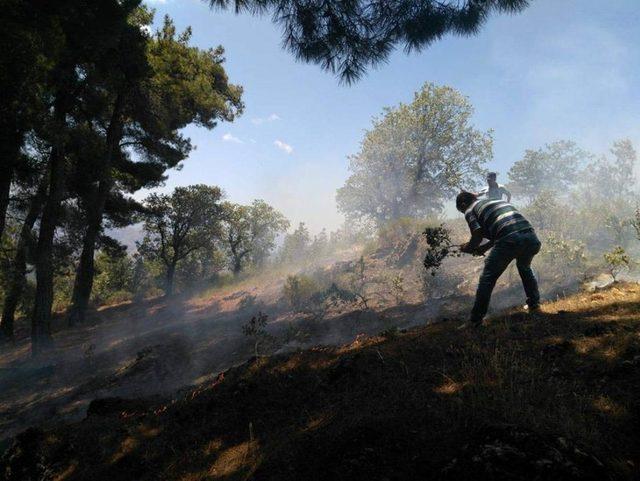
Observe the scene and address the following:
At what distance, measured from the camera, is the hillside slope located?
188 centimetres

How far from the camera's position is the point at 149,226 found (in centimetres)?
2709

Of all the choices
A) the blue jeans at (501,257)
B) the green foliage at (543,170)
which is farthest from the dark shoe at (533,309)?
the green foliage at (543,170)

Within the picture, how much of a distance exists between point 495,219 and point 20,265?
14.3 m

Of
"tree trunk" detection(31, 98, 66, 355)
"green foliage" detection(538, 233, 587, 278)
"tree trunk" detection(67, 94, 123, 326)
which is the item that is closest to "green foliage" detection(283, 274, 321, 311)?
"green foliage" detection(538, 233, 587, 278)

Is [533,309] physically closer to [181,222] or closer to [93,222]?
[93,222]

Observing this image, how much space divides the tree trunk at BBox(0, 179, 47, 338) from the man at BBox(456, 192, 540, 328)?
13.1m

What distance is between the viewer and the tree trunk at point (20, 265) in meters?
11.3

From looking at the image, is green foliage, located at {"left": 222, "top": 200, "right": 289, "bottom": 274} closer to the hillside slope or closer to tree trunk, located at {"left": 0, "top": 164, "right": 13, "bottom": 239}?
tree trunk, located at {"left": 0, "top": 164, "right": 13, "bottom": 239}

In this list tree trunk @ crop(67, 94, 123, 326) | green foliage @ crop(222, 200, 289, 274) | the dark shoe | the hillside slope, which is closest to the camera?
the hillside slope

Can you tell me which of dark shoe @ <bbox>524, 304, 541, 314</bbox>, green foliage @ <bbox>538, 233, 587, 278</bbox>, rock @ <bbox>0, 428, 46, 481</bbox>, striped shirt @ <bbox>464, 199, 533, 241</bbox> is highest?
striped shirt @ <bbox>464, 199, 533, 241</bbox>

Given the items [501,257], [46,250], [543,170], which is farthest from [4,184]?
[543,170]

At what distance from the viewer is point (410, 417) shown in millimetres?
2510

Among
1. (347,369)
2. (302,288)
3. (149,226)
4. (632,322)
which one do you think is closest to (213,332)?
(302,288)

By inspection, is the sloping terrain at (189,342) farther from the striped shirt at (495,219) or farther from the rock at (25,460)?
the striped shirt at (495,219)
